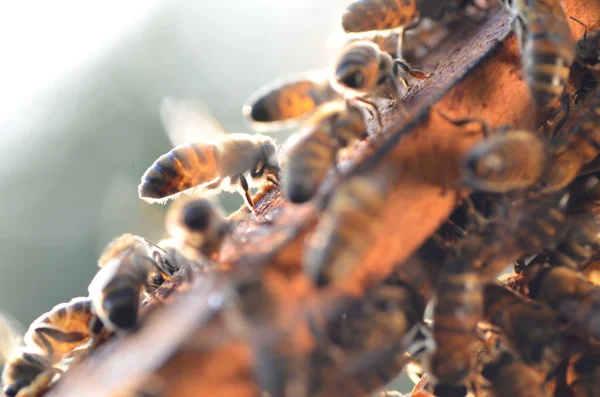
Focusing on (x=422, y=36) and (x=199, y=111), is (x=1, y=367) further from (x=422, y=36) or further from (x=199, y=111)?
(x=422, y=36)

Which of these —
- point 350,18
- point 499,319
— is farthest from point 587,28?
point 499,319

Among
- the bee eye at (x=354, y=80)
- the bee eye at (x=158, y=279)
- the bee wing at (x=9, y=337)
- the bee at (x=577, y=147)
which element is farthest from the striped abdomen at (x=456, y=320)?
the bee wing at (x=9, y=337)

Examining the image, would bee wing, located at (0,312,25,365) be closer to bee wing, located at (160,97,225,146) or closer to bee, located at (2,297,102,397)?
bee, located at (2,297,102,397)

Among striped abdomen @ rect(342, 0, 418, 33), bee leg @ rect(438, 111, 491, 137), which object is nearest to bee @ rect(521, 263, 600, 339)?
bee leg @ rect(438, 111, 491, 137)

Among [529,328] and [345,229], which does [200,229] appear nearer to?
[345,229]

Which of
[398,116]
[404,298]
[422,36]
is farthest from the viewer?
[422,36]

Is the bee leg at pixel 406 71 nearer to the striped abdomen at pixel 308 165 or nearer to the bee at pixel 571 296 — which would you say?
the striped abdomen at pixel 308 165
